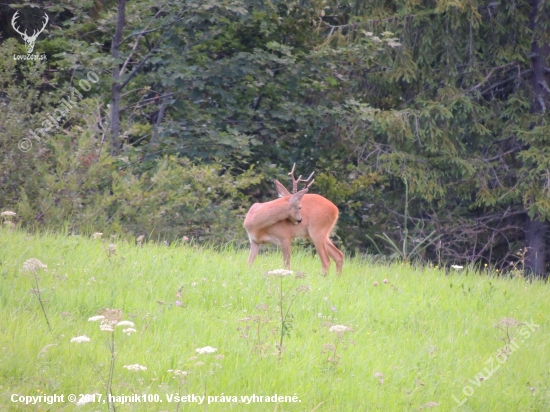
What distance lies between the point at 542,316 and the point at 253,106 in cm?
822

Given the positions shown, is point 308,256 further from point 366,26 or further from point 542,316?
point 366,26

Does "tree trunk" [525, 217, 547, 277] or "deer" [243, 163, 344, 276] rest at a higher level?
"deer" [243, 163, 344, 276]

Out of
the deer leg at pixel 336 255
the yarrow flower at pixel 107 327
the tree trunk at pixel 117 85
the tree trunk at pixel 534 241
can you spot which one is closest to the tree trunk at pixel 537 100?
the tree trunk at pixel 534 241

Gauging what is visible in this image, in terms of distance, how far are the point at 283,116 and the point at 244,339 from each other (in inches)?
341

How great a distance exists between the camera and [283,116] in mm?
14117

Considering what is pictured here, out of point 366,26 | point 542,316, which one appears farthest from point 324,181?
point 542,316

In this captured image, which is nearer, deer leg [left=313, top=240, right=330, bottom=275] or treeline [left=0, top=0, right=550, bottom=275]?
deer leg [left=313, top=240, right=330, bottom=275]

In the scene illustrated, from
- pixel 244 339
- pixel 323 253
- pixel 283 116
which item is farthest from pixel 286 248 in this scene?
pixel 283 116

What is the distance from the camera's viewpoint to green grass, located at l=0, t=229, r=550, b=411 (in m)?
4.97

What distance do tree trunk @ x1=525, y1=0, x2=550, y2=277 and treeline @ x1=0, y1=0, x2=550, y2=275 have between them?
0.04 meters

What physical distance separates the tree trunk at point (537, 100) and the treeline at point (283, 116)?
0.04 m

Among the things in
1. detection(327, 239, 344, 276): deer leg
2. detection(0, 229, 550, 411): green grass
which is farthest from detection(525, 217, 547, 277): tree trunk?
detection(0, 229, 550, 411): green grass

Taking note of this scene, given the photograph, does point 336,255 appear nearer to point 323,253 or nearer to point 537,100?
point 323,253

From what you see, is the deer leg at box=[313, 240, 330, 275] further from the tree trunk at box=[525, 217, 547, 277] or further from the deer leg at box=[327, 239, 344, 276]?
the tree trunk at box=[525, 217, 547, 277]
